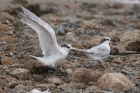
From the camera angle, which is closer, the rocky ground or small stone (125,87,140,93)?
small stone (125,87,140,93)

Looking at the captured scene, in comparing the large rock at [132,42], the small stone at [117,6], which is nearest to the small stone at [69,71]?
the large rock at [132,42]

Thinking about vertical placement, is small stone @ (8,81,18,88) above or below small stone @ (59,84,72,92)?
above

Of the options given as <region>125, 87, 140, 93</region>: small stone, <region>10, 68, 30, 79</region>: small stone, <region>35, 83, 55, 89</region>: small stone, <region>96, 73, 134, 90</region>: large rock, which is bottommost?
<region>125, 87, 140, 93</region>: small stone

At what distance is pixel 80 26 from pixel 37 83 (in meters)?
5.65

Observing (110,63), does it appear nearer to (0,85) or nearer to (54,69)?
(54,69)

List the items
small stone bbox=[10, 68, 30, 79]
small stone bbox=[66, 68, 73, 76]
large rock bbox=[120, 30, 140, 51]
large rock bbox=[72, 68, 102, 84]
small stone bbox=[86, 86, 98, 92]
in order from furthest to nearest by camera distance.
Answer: large rock bbox=[120, 30, 140, 51]
small stone bbox=[66, 68, 73, 76]
small stone bbox=[10, 68, 30, 79]
large rock bbox=[72, 68, 102, 84]
small stone bbox=[86, 86, 98, 92]

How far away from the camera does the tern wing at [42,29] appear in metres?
7.59

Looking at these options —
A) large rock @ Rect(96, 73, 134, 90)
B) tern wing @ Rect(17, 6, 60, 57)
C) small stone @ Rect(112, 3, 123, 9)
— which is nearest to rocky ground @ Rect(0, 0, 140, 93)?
large rock @ Rect(96, 73, 134, 90)

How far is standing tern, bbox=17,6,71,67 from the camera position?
25.0 feet

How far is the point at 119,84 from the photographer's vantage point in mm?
7070

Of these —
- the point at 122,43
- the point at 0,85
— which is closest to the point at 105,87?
the point at 0,85

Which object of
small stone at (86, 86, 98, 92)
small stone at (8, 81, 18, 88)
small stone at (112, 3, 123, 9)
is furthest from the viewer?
small stone at (112, 3, 123, 9)

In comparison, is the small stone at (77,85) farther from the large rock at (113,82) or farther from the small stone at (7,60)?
the small stone at (7,60)

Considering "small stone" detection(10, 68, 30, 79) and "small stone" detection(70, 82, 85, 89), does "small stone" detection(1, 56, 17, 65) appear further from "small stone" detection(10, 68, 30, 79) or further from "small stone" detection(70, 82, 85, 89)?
"small stone" detection(70, 82, 85, 89)
